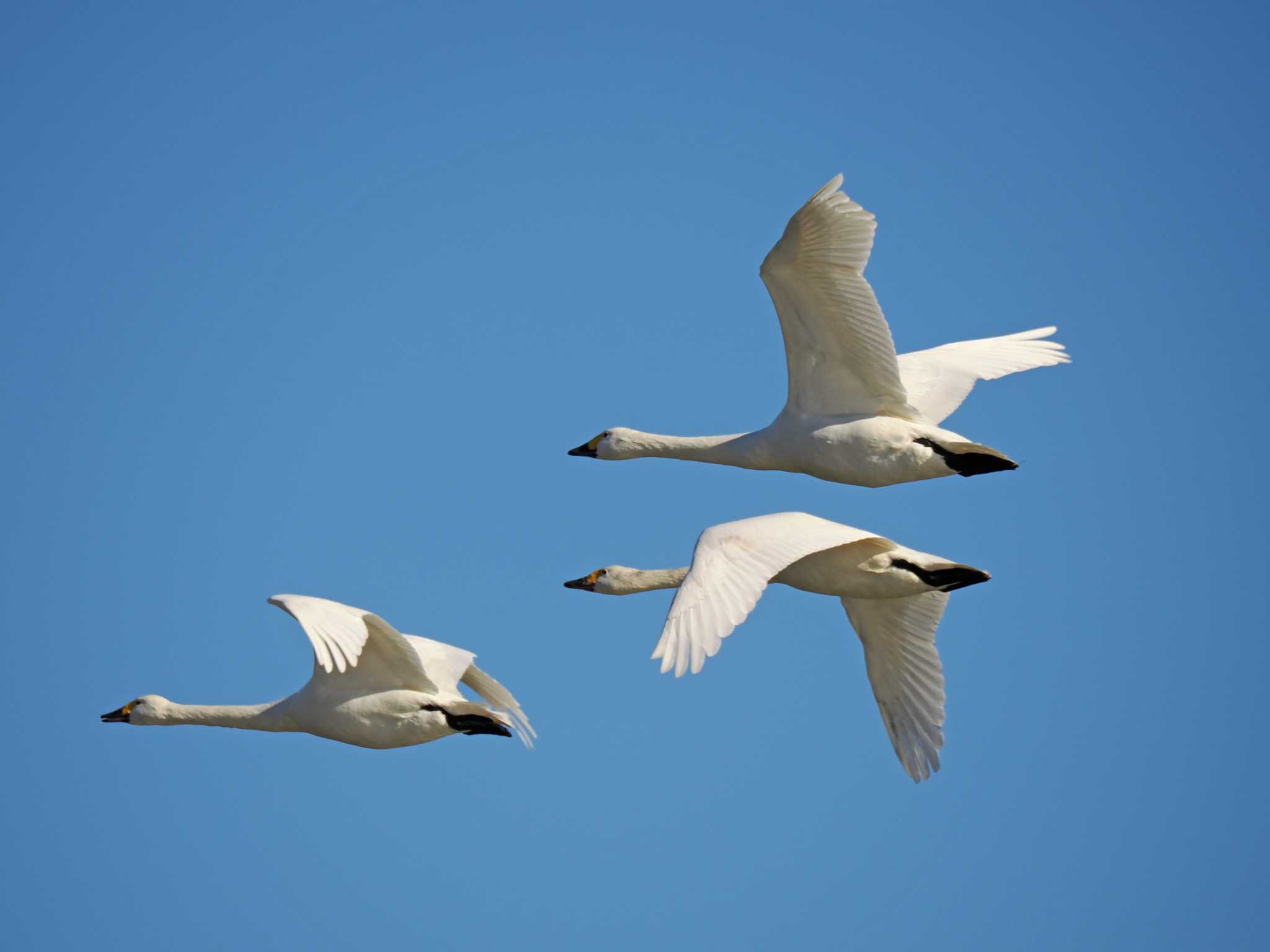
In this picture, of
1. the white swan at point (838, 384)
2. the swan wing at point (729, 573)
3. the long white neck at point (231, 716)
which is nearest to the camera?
the swan wing at point (729, 573)

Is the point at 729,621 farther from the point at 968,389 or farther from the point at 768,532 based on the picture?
the point at 968,389

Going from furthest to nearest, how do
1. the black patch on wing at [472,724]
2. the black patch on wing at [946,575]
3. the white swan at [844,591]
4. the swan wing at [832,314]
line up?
the black patch on wing at [472,724], the black patch on wing at [946,575], the swan wing at [832,314], the white swan at [844,591]

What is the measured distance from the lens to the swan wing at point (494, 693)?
864 inches

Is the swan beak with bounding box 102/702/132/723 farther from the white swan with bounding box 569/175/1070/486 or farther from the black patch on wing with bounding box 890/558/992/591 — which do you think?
the black patch on wing with bounding box 890/558/992/591

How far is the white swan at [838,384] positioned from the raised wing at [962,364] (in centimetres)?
52

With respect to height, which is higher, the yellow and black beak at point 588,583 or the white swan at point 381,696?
the yellow and black beak at point 588,583

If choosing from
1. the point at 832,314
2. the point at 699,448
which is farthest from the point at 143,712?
the point at 832,314

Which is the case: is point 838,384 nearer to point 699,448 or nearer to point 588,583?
point 699,448

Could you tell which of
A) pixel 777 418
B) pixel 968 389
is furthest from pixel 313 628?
pixel 968 389

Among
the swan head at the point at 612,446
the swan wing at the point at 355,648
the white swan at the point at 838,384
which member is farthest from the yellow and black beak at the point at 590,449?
the swan wing at the point at 355,648

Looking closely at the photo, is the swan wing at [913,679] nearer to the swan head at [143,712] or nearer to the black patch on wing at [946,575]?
the black patch on wing at [946,575]

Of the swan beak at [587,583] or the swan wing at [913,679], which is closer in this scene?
the swan wing at [913,679]

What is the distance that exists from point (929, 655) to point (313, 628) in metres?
6.09

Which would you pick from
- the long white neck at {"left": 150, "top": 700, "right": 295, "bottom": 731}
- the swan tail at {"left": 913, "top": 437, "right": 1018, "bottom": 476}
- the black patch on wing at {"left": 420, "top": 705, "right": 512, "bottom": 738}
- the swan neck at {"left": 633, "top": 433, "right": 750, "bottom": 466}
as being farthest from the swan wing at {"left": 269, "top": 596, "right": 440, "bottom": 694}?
the swan tail at {"left": 913, "top": 437, "right": 1018, "bottom": 476}
